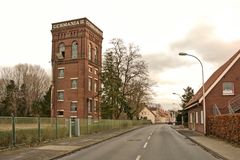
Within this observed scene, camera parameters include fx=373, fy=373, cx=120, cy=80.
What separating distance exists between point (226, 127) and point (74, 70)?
4375 centimetres

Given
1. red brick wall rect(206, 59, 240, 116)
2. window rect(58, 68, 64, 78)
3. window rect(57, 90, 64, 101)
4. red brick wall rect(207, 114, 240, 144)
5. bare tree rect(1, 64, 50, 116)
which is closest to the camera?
red brick wall rect(207, 114, 240, 144)

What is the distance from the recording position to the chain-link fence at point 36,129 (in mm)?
19397

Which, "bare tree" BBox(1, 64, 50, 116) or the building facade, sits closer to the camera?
the building facade

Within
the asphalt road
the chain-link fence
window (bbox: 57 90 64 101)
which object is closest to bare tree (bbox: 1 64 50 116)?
window (bbox: 57 90 64 101)

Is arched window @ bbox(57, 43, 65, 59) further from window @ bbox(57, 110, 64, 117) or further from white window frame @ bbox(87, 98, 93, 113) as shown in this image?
window @ bbox(57, 110, 64, 117)

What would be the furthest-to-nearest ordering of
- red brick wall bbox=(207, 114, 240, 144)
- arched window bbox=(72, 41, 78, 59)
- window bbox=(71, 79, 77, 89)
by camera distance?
arched window bbox=(72, 41, 78, 59) → window bbox=(71, 79, 77, 89) → red brick wall bbox=(207, 114, 240, 144)

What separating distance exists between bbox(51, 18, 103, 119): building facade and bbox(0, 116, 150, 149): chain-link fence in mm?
27631

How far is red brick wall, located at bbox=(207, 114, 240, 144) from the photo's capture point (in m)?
22.5

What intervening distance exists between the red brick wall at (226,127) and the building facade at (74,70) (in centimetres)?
3436

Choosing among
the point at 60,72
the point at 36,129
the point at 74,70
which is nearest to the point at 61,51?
the point at 60,72

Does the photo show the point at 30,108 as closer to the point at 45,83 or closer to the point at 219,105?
the point at 45,83

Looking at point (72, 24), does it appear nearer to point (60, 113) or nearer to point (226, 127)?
point (60, 113)

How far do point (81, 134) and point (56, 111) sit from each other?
33061mm

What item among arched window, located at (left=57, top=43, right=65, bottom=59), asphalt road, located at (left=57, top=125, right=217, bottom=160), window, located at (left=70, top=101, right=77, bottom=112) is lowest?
asphalt road, located at (left=57, top=125, right=217, bottom=160)
